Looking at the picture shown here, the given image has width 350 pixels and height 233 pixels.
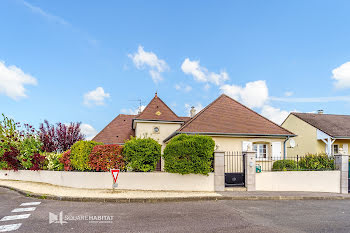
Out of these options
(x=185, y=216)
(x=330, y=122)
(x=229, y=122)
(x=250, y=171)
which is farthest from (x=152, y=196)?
(x=330, y=122)

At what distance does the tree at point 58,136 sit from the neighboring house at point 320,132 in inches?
755

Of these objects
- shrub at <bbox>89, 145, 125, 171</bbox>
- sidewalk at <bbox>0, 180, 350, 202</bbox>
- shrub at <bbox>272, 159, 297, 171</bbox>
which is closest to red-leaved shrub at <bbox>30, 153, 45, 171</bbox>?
sidewalk at <bbox>0, 180, 350, 202</bbox>

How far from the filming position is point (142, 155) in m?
11.6

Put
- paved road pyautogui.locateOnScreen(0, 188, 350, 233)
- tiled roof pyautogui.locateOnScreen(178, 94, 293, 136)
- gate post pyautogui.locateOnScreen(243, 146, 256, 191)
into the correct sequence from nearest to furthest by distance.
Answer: paved road pyautogui.locateOnScreen(0, 188, 350, 233)
gate post pyautogui.locateOnScreen(243, 146, 256, 191)
tiled roof pyautogui.locateOnScreen(178, 94, 293, 136)

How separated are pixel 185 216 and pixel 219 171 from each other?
4505mm

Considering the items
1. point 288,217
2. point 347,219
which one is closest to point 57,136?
point 288,217

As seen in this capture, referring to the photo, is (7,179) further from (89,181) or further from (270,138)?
(270,138)

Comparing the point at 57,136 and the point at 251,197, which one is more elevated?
the point at 57,136

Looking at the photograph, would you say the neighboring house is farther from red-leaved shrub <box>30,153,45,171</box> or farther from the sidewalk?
red-leaved shrub <box>30,153,45,171</box>

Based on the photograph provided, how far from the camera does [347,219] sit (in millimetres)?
7637

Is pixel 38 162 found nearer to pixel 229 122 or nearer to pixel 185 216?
pixel 229 122

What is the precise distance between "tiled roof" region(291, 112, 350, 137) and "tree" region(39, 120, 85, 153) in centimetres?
2015

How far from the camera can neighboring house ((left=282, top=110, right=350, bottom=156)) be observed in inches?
842

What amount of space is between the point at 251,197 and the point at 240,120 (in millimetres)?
7409
